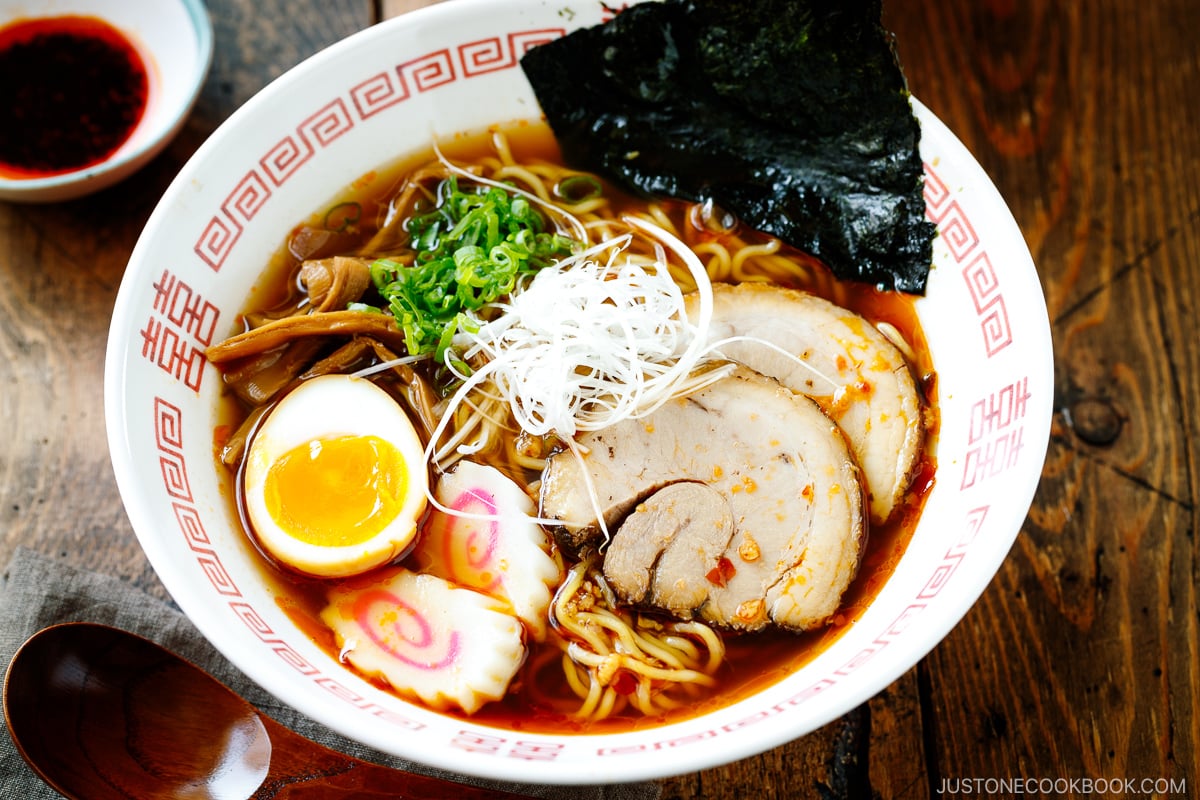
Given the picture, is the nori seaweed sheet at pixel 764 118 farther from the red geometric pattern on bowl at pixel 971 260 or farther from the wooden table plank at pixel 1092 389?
the wooden table plank at pixel 1092 389

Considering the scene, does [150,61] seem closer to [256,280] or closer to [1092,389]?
[256,280]

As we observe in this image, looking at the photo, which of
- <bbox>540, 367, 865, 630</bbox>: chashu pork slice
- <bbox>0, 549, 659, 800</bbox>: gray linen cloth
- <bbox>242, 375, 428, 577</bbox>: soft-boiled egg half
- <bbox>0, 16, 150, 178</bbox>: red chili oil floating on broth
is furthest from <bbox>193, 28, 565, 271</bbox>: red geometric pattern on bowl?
<bbox>540, 367, 865, 630</bbox>: chashu pork slice

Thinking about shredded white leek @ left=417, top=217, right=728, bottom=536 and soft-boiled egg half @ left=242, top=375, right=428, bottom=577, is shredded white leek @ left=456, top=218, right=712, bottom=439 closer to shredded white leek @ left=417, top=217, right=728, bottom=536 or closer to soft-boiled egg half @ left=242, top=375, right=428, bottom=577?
shredded white leek @ left=417, top=217, right=728, bottom=536

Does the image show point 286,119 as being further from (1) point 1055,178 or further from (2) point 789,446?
(1) point 1055,178

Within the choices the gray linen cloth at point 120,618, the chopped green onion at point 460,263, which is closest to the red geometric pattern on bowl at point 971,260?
the chopped green onion at point 460,263

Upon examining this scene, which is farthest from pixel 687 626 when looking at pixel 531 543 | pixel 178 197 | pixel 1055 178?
pixel 1055 178
